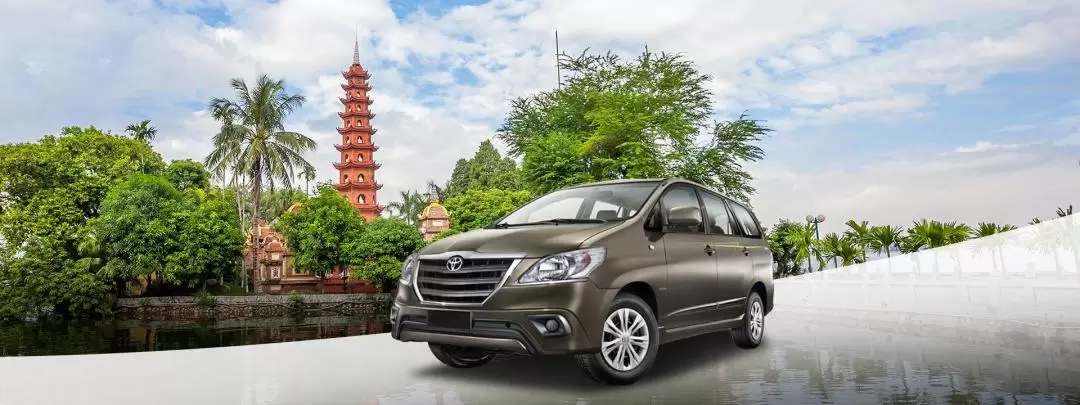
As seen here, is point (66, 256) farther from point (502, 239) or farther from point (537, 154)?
point (502, 239)

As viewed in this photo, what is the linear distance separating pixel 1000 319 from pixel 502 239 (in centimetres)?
821

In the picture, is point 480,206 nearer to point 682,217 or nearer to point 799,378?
point 682,217

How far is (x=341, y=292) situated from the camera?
46.6m

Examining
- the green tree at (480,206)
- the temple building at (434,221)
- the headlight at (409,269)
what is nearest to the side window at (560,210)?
the headlight at (409,269)

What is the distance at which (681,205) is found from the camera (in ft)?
19.9

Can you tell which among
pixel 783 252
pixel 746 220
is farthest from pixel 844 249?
pixel 783 252

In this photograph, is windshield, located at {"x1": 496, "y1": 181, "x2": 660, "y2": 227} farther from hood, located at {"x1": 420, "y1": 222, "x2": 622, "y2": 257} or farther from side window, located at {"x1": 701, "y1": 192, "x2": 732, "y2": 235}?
side window, located at {"x1": 701, "y1": 192, "x2": 732, "y2": 235}

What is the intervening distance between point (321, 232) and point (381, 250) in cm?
398

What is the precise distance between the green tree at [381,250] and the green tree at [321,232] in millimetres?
659

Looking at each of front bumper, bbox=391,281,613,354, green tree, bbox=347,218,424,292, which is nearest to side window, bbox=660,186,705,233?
front bumper, bbox=391,281,613,354

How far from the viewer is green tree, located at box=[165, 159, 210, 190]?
47.4 metres

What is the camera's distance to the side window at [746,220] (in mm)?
7344

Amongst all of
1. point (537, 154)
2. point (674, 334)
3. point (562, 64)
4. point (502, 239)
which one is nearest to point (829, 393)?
point (674, 334)

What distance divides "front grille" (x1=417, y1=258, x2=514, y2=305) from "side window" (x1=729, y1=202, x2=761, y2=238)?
3.24 m
